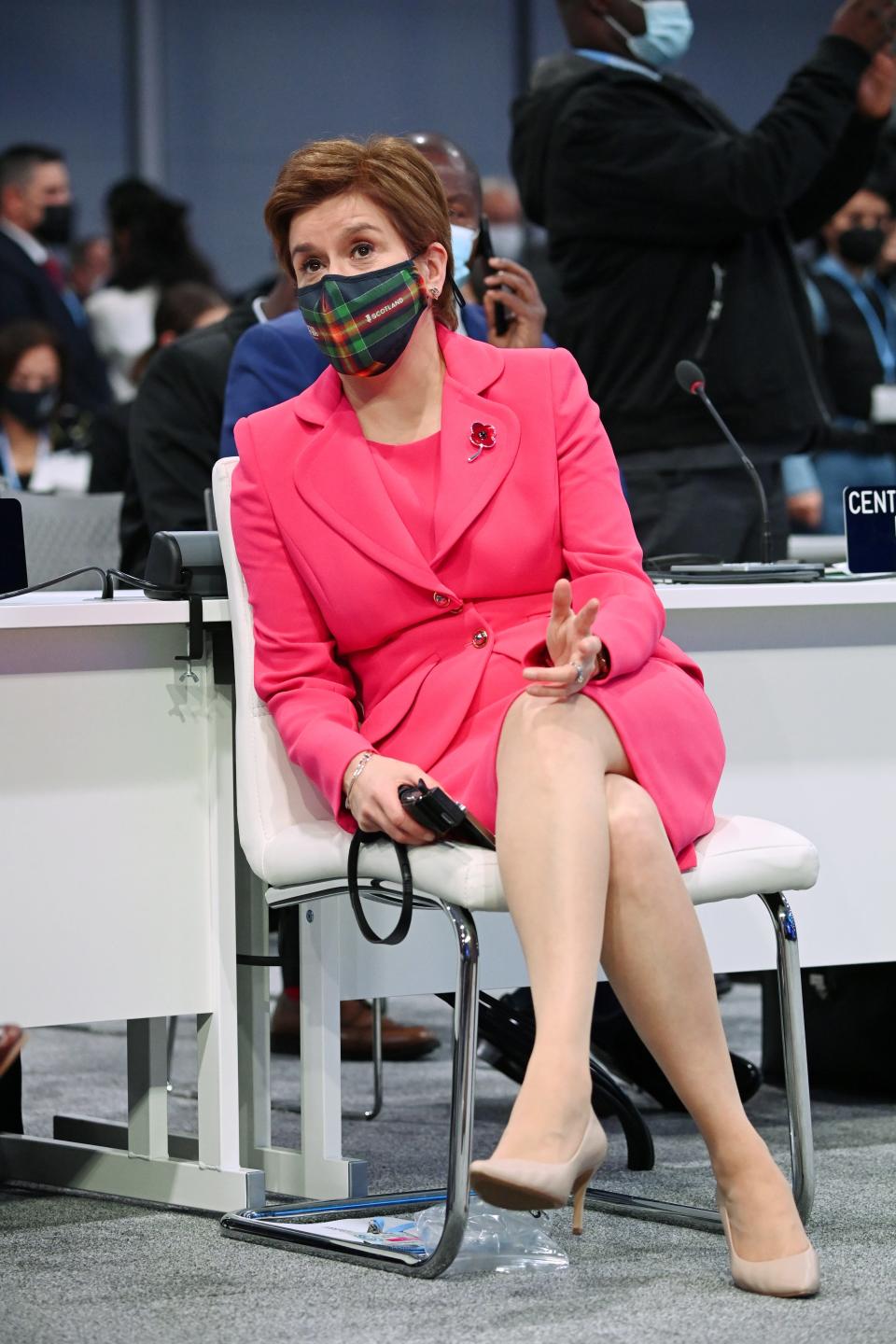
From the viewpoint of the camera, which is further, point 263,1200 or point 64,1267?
point 263,1200

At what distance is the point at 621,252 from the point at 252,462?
1697 mm

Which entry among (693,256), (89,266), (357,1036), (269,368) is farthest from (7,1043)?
(89,266)

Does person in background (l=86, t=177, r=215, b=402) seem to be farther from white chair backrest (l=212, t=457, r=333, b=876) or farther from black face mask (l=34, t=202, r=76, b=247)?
white chair backrest (l=212, t=457, r=333, b=876)

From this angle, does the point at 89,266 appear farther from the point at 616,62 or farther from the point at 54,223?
the point at 616,62

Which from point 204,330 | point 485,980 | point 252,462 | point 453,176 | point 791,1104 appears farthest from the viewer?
point 204,330

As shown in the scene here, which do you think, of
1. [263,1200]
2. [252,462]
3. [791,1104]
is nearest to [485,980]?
[263,1200]

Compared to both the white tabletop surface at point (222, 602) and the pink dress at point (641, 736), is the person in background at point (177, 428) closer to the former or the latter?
the white tabletop surface at point (222, 602)

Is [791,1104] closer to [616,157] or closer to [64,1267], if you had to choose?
[64,1267]

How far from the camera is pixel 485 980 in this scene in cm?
266

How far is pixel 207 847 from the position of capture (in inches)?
98.5

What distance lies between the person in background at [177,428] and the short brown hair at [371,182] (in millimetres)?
1226

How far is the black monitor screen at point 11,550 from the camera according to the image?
245 cm

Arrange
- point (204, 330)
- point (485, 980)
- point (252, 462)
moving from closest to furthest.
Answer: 1. point (252, 462)
2. point (485, 980)
3. point (204, 330)

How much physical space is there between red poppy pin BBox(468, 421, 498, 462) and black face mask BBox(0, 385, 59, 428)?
11.4 ft
